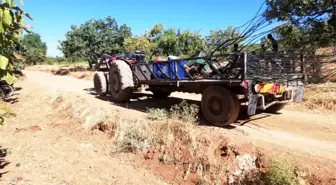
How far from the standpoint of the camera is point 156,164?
5.44 metres

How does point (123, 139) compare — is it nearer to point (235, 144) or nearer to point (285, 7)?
point (235, 144)

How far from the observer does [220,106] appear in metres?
5.95

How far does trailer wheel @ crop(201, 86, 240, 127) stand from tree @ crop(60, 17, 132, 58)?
80.6 feet

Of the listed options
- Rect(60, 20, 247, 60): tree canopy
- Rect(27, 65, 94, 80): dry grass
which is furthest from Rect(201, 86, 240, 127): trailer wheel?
Rect(60, 20, 247, 60): tree canopy

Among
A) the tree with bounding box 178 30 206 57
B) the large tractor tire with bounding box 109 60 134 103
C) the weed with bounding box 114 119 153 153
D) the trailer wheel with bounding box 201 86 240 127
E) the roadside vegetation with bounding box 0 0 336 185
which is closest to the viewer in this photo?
the roadside vegetation with bounding box 0 0 336 185

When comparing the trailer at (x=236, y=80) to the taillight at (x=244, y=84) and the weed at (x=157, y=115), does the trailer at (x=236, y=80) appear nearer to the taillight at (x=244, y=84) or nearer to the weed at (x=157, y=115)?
the taillight at (x=244, y=84)

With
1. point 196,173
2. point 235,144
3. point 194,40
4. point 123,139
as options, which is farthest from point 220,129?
point 194,40

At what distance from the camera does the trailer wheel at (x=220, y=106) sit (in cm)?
572

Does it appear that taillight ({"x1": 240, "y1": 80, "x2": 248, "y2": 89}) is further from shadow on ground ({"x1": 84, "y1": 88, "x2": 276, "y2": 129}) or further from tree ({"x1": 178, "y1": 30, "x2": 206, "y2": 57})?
tree ({"x1": 178, "y1": 30, "x2": 206, "y2": 57})

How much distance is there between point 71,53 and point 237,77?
93.9ft

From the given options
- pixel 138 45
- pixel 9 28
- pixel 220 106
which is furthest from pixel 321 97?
pixel 138 45

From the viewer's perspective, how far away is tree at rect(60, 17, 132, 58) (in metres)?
29.7

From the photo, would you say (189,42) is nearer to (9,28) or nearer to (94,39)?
(94,39)

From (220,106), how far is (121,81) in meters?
3.61
